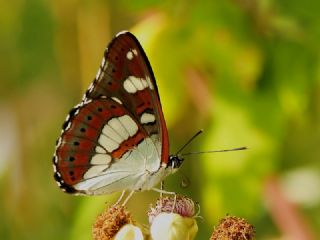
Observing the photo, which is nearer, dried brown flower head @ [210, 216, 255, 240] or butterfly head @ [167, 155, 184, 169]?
dried brown flower head @ [210, 216, 255, 240]

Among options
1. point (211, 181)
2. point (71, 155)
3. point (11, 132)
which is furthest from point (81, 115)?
point (11, 132)

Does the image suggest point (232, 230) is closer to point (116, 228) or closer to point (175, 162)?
point (116, 228)

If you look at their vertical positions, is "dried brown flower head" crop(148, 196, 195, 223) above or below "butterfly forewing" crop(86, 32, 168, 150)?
below

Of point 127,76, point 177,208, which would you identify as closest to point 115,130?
A: point 127,76

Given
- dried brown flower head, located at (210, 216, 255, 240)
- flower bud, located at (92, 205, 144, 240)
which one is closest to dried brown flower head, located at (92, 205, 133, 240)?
flower bud, located at (92, 205, 144, 240)

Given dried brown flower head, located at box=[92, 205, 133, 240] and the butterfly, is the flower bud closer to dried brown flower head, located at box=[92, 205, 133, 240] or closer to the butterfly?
dried brown flower head, located at box=[92, 205, 133, 240]

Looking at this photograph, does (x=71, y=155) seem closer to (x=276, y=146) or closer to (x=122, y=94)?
(x=122, y=94)

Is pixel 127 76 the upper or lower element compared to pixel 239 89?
lower

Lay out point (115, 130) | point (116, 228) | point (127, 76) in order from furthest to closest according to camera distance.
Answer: point (115, 130) → point (127, 76) → point (116, 228)

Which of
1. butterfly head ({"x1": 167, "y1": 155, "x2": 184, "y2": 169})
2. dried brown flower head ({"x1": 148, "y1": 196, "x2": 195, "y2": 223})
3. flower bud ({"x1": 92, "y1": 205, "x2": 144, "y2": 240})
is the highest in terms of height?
butterfly head ({"x1": 167, "y1": 155, "x2": 184, "y2": 169})
